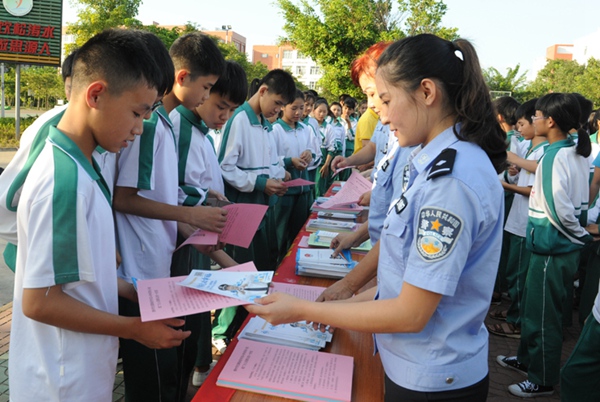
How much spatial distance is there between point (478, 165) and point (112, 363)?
109cm

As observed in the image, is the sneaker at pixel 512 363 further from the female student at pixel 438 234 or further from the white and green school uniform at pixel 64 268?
the white and green school uniform at pixel 64 268

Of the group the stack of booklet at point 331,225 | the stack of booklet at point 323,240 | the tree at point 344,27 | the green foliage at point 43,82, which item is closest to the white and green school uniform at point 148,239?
the stack of booklet at point 323,240

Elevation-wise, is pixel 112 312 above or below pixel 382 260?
below

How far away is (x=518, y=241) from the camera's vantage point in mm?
3891

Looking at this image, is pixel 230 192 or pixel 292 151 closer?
pixel 230 192

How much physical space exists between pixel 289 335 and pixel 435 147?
785 millimetres

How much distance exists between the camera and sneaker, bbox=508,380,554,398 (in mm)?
2912

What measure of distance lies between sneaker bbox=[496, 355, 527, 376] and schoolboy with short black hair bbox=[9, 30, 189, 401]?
8.81 feet

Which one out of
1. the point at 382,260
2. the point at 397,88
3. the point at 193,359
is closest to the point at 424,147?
the point at 397,88

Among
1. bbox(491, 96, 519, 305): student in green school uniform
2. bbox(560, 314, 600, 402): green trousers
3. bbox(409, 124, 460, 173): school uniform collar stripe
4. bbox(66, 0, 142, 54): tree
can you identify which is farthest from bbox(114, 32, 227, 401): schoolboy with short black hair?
bbox(66, 0, 142, 54): tree

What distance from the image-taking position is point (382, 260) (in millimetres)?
1189

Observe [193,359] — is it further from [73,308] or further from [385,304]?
[385,304]

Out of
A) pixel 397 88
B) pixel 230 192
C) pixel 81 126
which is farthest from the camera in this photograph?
pixel 230 192

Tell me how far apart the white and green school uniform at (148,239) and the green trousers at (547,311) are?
2.12 metres
